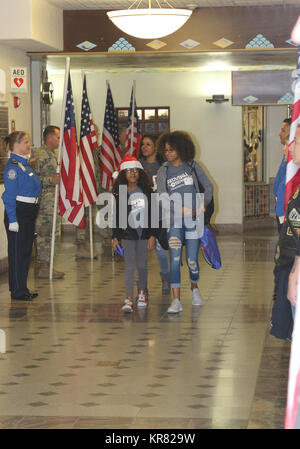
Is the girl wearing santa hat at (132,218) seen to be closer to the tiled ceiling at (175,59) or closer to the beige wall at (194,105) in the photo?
the tiled ceiling at (175,59)

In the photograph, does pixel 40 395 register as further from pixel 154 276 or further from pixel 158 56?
pixel 158 56

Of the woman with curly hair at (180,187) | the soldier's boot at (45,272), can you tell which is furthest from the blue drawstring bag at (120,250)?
the soldier's boot at (45,272)

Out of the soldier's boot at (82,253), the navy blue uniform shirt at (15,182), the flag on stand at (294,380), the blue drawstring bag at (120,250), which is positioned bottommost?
the soldier's boot at (82,253)

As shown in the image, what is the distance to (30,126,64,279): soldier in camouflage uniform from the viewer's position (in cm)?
1015

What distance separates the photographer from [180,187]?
25.4 feet

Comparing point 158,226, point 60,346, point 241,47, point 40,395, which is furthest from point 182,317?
point 241,47

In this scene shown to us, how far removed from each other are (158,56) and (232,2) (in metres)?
1.62

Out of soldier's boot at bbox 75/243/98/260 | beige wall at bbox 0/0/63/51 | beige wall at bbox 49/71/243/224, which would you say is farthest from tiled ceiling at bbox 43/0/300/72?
soldier's boot at bbox 75/243/98/260

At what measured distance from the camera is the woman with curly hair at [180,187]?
7.75 metres

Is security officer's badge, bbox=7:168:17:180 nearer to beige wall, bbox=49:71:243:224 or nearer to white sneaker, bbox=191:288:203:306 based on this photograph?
white sneaker, bbox=191:288:203:306

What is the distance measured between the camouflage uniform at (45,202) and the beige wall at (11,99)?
69 cm

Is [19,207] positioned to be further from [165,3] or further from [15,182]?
[165,3]

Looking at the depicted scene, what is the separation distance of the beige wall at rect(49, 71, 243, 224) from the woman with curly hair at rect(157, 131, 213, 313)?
7.77 metres

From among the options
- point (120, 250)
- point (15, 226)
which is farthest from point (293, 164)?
point (15, 226)
